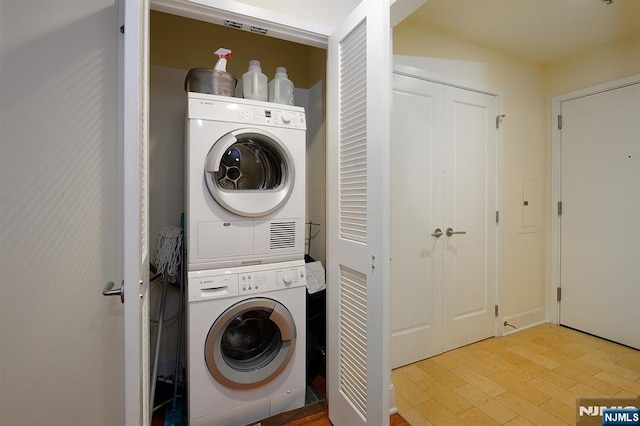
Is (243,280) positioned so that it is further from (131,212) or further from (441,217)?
(441,217)

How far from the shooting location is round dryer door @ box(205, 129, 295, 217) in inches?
56.2

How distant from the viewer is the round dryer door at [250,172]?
143 cm

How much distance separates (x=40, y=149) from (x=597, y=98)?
12.4 feet

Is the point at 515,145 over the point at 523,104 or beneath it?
beneath

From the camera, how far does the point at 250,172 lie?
5.41 ft

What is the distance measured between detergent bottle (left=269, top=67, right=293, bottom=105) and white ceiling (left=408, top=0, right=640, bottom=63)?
1.09m

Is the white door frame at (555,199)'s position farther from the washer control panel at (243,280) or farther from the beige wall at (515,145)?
the washer control panel at (243,280)

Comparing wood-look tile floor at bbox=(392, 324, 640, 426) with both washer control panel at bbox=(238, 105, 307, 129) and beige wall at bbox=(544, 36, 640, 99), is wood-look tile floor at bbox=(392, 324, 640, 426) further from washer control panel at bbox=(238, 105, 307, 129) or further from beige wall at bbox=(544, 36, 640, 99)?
beige wall at bbox=(544, 36, 640, 99)

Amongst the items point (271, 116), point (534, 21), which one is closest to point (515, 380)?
point (271, 116)

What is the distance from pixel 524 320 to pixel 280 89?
2.95 m

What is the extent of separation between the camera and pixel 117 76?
1.19 metres

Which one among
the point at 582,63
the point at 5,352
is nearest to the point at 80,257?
the point at 5,352
